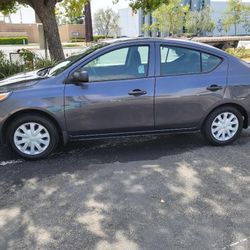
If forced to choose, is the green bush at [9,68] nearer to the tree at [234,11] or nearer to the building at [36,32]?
the tree at [234,11]

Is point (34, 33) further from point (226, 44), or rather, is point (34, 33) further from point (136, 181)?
point (136, 181)

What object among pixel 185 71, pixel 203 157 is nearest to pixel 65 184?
pixel 203 157

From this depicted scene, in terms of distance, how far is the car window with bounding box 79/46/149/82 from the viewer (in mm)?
4980

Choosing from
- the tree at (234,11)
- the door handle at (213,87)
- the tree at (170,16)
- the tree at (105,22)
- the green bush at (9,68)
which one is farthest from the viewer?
the tree at (105,22)

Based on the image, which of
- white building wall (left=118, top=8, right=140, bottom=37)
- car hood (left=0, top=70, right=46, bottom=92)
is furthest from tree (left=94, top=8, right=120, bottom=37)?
car hood (left=0, top=70, right=46, bottom=92)

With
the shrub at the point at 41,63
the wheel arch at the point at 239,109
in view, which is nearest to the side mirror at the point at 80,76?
the wheel arch at the point at 239,109

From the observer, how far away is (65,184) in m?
4.29

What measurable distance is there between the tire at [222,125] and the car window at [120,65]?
1256 millimetres

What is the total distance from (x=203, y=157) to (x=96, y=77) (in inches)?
73.5

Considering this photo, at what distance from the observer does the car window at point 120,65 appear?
16.3ft

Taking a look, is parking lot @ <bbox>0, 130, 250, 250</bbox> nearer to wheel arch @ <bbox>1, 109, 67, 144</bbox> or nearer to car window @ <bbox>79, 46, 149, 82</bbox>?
wheel arch @ <bbox>1, 109, 67, 144</bbox>

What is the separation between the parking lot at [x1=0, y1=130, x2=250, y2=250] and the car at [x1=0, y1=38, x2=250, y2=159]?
14.2 inches

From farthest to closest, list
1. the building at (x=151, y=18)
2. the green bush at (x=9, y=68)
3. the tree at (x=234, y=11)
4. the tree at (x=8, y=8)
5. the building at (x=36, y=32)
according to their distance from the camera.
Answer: the building at (x=151, y=18) < the building at (x=36, y=32) < the tree at (x=234, y=11) < the tree at (x=8, y=8) < the green bush at (x=9, y=68)

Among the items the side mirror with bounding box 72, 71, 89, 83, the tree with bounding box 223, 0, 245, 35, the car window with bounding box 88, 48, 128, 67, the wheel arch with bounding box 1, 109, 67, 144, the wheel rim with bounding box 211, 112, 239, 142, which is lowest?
the wheel rim with bounding box 211, 112, 239, 142
